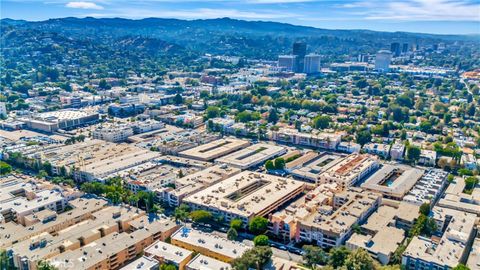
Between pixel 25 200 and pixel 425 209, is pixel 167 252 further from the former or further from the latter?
pixel 425 209

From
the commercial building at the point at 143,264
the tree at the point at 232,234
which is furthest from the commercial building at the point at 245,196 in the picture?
the commercial building at the point at 143,264

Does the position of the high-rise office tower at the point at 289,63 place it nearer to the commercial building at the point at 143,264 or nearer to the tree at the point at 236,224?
the tree at the point at 236,224

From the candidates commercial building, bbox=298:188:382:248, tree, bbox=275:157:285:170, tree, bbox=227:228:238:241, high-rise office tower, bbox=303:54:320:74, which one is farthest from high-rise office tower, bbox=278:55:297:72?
tree, bbox=227:228:238:241

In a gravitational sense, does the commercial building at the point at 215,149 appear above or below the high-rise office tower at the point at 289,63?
below

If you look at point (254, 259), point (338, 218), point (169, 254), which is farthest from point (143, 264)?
point (338, 218)

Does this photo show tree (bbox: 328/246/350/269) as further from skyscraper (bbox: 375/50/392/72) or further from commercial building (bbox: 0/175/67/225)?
skyscraper (bbox: 375/50/392/72)
